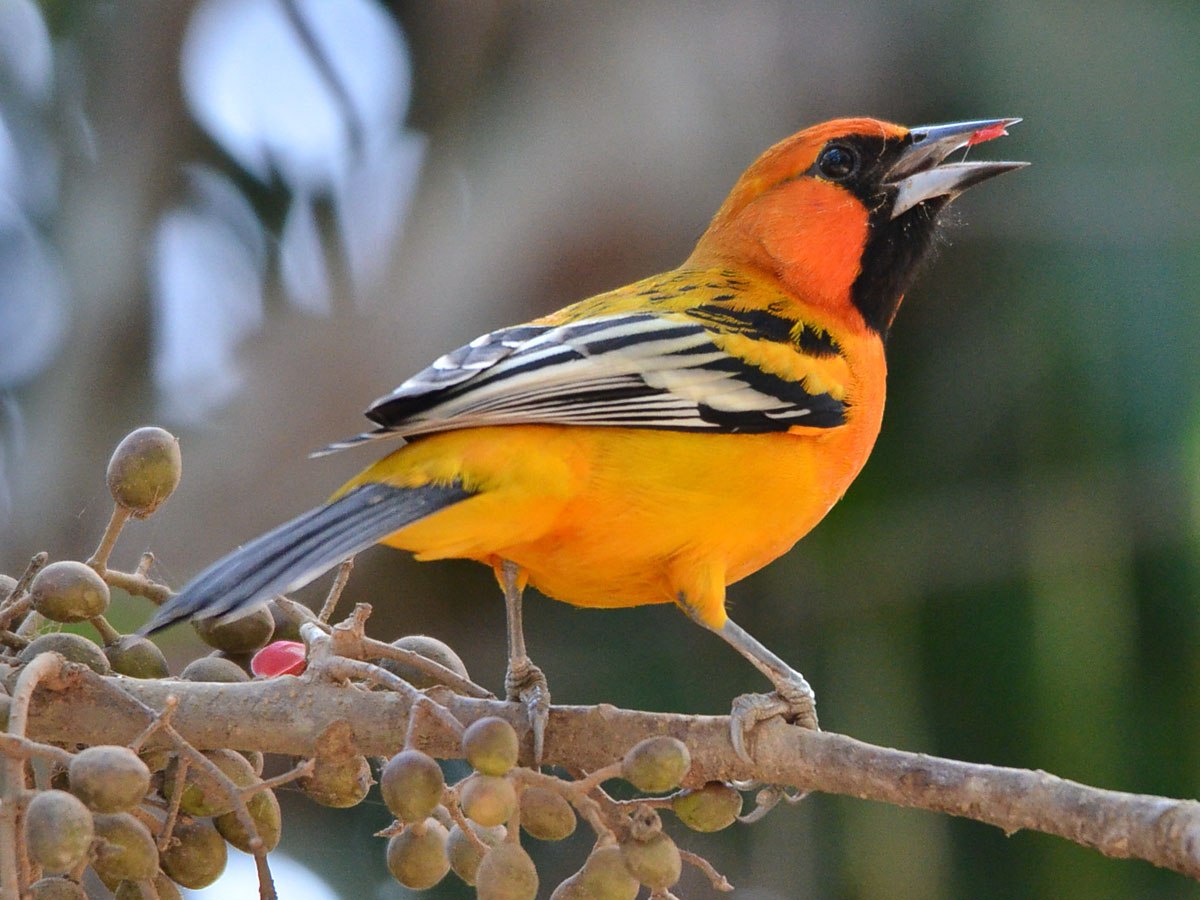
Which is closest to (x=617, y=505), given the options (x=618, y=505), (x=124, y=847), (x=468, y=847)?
(x=618, y=505)

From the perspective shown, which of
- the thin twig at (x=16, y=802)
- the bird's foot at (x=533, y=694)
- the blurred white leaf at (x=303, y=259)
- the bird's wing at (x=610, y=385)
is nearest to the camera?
the thin twig at (x=16, y=802)

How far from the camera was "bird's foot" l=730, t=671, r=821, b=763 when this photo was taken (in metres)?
2.26

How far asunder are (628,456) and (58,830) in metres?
1.44

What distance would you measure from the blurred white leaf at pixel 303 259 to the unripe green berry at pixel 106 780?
13.2ft

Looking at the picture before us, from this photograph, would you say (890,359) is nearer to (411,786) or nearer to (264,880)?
(411,786)

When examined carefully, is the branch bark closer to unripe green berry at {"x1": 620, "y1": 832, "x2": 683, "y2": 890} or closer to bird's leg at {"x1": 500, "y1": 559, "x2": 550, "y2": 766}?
bird's leg at {"x1": 500, "y1": 559, "x2": 550, "y2": 766}

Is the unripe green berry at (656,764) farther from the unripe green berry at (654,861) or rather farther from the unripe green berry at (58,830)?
the unripe green berry at (58,830)

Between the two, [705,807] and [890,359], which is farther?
[890,359]


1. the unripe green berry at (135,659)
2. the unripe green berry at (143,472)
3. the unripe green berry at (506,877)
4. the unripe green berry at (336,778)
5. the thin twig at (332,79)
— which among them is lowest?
the unripe green berry at (506,877)

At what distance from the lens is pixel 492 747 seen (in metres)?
2.00

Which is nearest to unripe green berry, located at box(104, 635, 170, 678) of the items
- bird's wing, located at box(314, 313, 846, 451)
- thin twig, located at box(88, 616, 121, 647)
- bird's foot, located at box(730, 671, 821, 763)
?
thin twig, located at box(88, 616, 121, 647)

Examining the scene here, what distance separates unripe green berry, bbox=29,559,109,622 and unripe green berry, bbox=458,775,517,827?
65 cm

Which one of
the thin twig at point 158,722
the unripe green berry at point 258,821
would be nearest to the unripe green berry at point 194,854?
the unripe green berry at point 258,821

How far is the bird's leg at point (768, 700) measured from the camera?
229 cm
